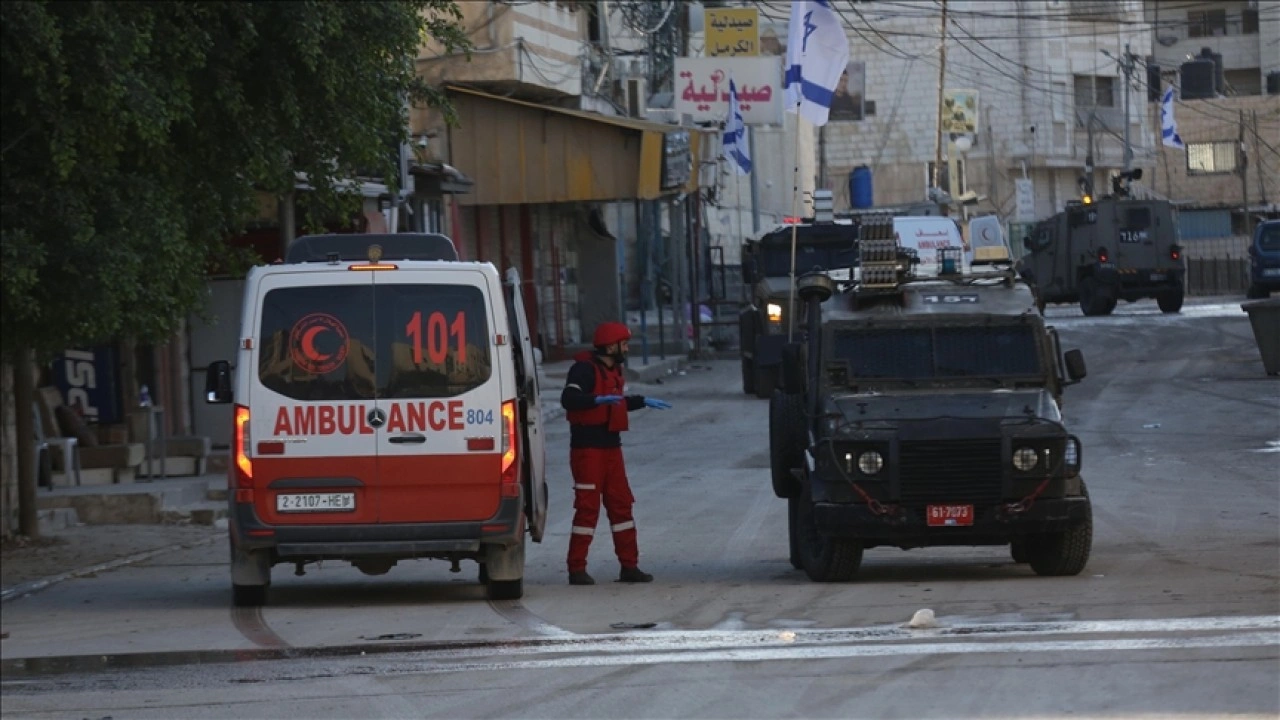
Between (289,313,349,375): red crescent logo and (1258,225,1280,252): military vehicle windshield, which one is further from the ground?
(1258,225,1280,252): military vehicle windshield

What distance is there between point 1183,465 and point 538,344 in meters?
20.0

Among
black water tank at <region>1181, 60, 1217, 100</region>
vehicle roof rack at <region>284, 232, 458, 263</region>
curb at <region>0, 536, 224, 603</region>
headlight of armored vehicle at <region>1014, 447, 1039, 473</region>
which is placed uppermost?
black water tank at <region>1181, 60, 1217, 100</region>

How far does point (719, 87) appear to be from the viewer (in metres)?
41.1

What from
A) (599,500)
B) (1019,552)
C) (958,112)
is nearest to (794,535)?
(599,500)

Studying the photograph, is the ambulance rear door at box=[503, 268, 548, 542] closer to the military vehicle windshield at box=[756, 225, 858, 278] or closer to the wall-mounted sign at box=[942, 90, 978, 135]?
the military vehicle windshield at box=[756, 225, 858, 278]

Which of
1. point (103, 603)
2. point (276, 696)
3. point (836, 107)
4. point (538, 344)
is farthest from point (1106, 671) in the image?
point (836, 107)

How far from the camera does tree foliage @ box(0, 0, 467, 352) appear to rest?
12.7 m

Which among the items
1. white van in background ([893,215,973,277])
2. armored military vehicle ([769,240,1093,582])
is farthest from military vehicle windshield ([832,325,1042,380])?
white van in background ([893,215,973,277])

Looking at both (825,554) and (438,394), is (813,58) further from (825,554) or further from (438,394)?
(438,394)

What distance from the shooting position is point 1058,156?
77.9 metres

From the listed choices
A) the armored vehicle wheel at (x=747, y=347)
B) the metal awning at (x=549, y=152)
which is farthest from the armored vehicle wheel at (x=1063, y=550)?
the metal awning at (x=549, y=152)

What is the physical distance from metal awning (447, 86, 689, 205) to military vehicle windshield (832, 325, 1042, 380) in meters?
21.6

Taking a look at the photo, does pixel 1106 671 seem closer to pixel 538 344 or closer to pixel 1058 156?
pixel 538 344

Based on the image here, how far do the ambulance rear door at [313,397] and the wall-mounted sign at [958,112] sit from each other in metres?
56.7
